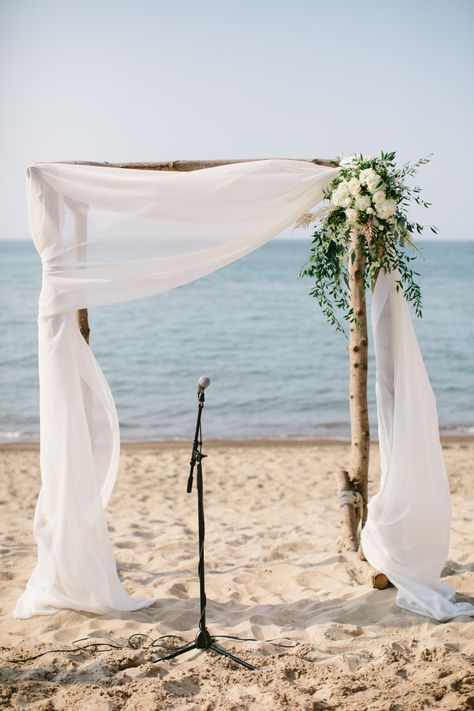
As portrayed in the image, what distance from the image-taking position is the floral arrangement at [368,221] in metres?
3.79

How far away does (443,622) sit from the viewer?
3.67m

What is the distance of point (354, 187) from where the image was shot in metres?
3.78

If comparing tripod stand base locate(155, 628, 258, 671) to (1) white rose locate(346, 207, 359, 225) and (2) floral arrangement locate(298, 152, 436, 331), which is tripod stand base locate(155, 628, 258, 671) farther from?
(1) white rose locate(346, 207, 359, 225)

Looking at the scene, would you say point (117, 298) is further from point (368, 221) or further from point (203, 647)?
point (203, 647)

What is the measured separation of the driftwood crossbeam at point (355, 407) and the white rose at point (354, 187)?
50 cm

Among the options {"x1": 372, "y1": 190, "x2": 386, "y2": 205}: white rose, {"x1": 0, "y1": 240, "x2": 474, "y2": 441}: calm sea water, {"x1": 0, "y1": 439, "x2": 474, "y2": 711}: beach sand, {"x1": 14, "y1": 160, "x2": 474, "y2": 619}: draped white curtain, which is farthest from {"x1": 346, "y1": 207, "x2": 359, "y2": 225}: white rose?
{"x1": 0, "y1": 240, "x2": 474, "y2": 441}: calm sea water

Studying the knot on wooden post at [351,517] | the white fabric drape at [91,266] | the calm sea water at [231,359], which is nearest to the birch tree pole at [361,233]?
the knot on wooden post at [351,517]

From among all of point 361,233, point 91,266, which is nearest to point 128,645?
point 91,266

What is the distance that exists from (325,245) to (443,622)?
2.19 metres

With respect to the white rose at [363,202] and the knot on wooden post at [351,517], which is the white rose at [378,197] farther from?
the knot on wooden post at [351,517]

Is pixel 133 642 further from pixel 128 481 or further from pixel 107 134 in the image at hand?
pixel 107 134

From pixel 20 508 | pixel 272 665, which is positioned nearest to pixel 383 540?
pixel 272 665

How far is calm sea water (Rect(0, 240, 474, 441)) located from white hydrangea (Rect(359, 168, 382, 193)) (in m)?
6.51

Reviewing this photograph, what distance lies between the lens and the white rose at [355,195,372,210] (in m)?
3.78
